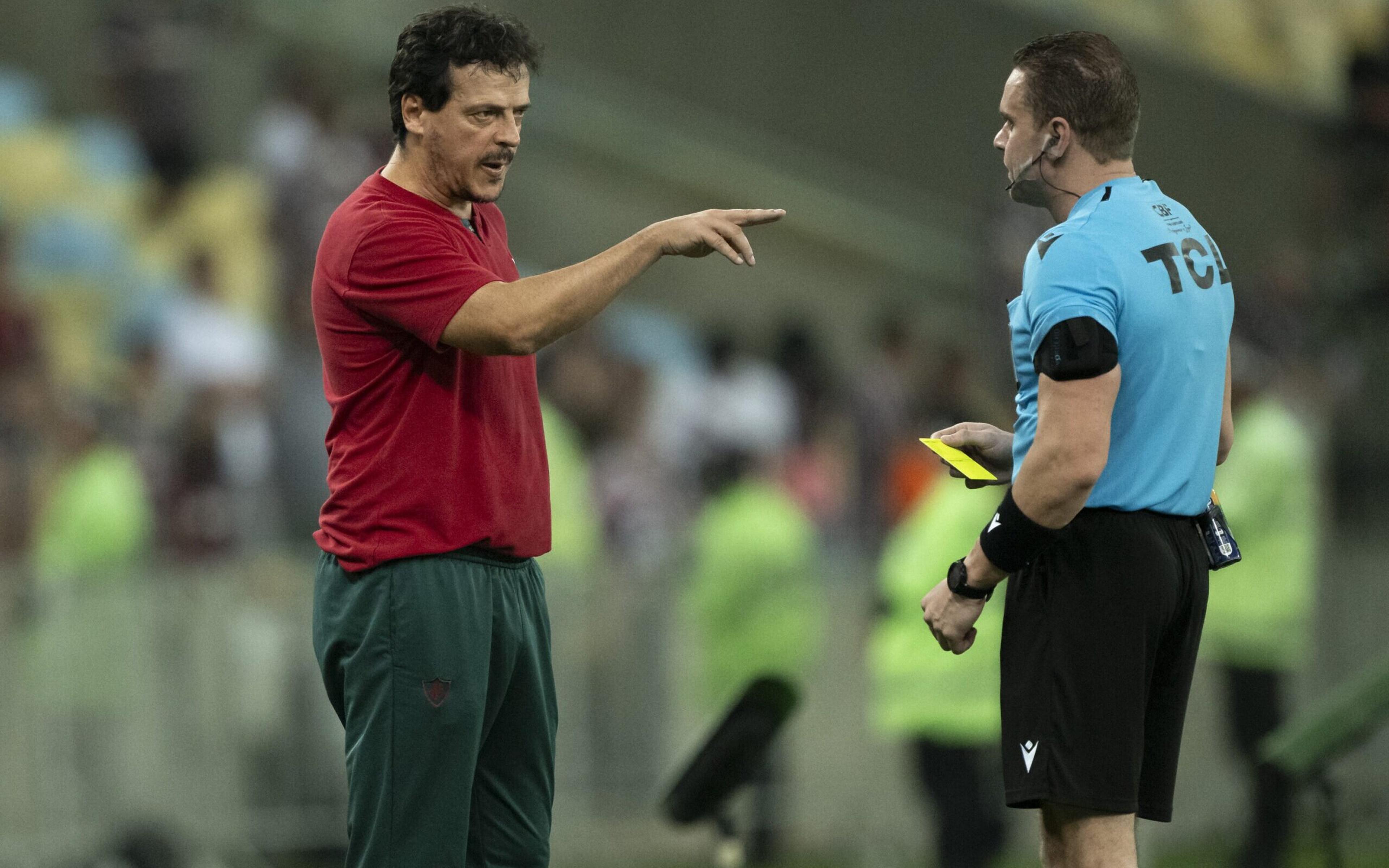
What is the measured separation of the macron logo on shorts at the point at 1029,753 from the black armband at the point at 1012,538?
0.36 m

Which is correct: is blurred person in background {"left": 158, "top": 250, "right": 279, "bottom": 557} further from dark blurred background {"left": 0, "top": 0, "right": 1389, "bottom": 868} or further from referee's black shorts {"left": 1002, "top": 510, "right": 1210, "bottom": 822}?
referee's black shorts {"left": 1002, "top": 510, "right": 1210, "bottom": 822}

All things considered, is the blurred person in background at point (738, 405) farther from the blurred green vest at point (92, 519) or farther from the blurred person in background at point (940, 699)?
the blurred person in background at point (940, 699)

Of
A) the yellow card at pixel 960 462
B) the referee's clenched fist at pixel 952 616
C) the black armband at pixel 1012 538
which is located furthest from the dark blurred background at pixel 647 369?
the black armband at pixel 1012 538

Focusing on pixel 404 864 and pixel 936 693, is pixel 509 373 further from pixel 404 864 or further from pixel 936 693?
pixel 936 693

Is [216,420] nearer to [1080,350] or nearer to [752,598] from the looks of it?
[752,598]

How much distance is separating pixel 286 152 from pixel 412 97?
327 inches

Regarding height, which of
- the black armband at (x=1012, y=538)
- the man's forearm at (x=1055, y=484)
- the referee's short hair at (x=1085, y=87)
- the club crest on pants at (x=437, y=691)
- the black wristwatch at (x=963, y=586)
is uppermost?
the referee's short hair at (x=1085, y=87)

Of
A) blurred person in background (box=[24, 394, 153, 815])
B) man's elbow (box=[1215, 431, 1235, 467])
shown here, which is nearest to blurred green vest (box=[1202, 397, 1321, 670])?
man's elbow (box=[1215, 431, 1235, 467])

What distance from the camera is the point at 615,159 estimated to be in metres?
13.6

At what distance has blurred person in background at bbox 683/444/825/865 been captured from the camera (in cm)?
937

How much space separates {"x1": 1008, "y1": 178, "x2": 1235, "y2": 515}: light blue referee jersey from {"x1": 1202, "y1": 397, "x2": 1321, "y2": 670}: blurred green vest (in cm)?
499

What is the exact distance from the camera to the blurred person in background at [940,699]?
7949mm

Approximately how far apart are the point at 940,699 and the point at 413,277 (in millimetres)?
4652

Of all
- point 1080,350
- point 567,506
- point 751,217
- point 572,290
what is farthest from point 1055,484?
point 567,506
